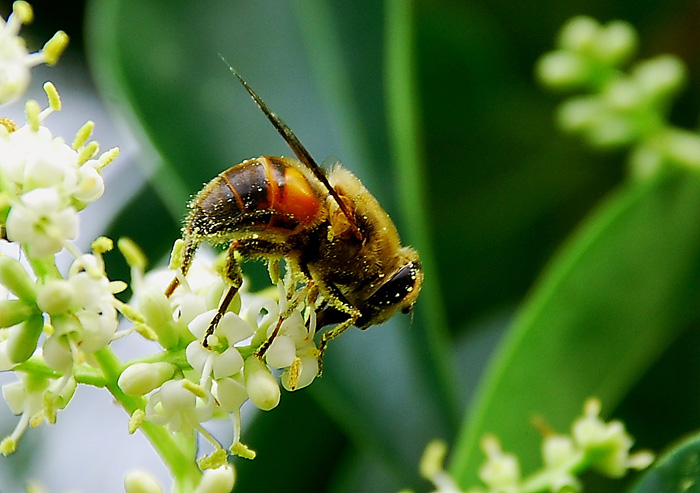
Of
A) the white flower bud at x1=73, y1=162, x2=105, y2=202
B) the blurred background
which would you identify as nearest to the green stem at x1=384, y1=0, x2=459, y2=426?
the blurred background

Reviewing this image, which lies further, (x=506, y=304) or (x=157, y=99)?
(x=506, y=304)

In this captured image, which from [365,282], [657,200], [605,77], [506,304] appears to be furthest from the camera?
[506,304]

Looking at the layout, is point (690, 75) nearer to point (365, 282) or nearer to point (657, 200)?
point (657, 200)

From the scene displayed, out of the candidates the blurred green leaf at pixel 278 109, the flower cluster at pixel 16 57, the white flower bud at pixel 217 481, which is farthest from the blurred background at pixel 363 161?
the white flower bud at pixel 217 481

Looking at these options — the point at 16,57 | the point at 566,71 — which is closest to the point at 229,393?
the point at 16,57

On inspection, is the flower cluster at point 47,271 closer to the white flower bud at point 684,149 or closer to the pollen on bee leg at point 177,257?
the pollen on bee leg at point 177,257

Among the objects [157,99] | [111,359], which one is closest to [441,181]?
[157,99]

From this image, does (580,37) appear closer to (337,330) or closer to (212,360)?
(337,330)
